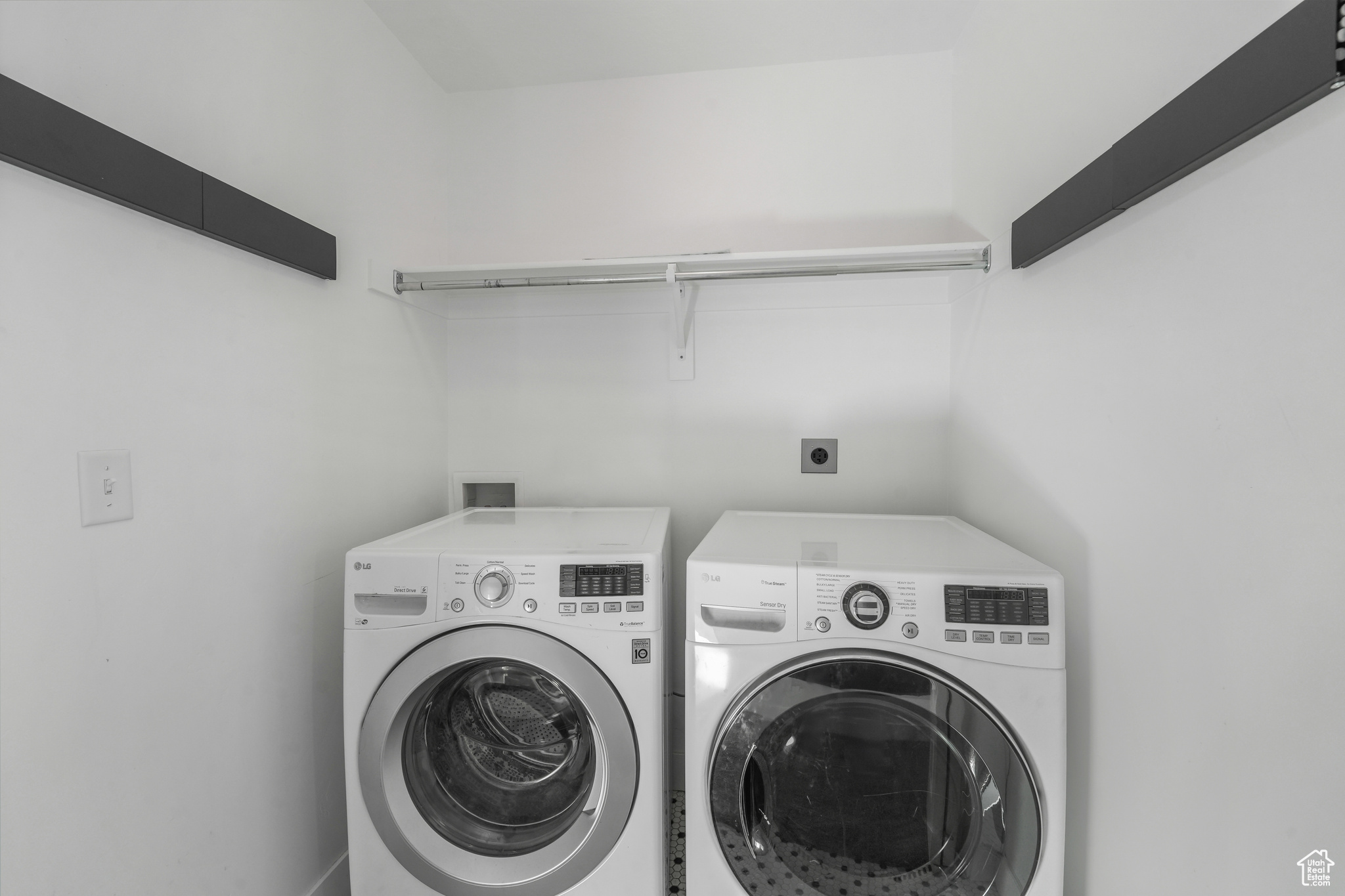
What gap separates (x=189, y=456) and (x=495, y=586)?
2.00ft

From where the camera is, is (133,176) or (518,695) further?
(518,695)

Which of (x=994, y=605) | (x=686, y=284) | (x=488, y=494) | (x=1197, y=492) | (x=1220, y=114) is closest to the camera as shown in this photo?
(x=1220, y=114)

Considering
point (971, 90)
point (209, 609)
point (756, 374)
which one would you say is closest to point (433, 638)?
point (209, 609)

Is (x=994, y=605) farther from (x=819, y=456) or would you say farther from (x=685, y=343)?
(x=685, y=343)

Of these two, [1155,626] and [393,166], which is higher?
[393,166]

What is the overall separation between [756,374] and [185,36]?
1513mm

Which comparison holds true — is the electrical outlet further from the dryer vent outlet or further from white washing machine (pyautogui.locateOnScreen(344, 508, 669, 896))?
the dryer vent outlet

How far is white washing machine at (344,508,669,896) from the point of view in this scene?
3.70 feet

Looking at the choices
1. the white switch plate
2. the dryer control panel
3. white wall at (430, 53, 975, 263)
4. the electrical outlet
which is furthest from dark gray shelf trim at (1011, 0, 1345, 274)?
the white switch plate

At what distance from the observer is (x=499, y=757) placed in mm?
1230

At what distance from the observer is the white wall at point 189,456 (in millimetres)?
784

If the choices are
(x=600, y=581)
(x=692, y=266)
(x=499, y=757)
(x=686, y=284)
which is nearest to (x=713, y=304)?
(x=686, y=284)

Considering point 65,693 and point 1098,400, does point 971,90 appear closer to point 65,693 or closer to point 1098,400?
point 1098,400

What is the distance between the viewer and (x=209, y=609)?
1.04m
